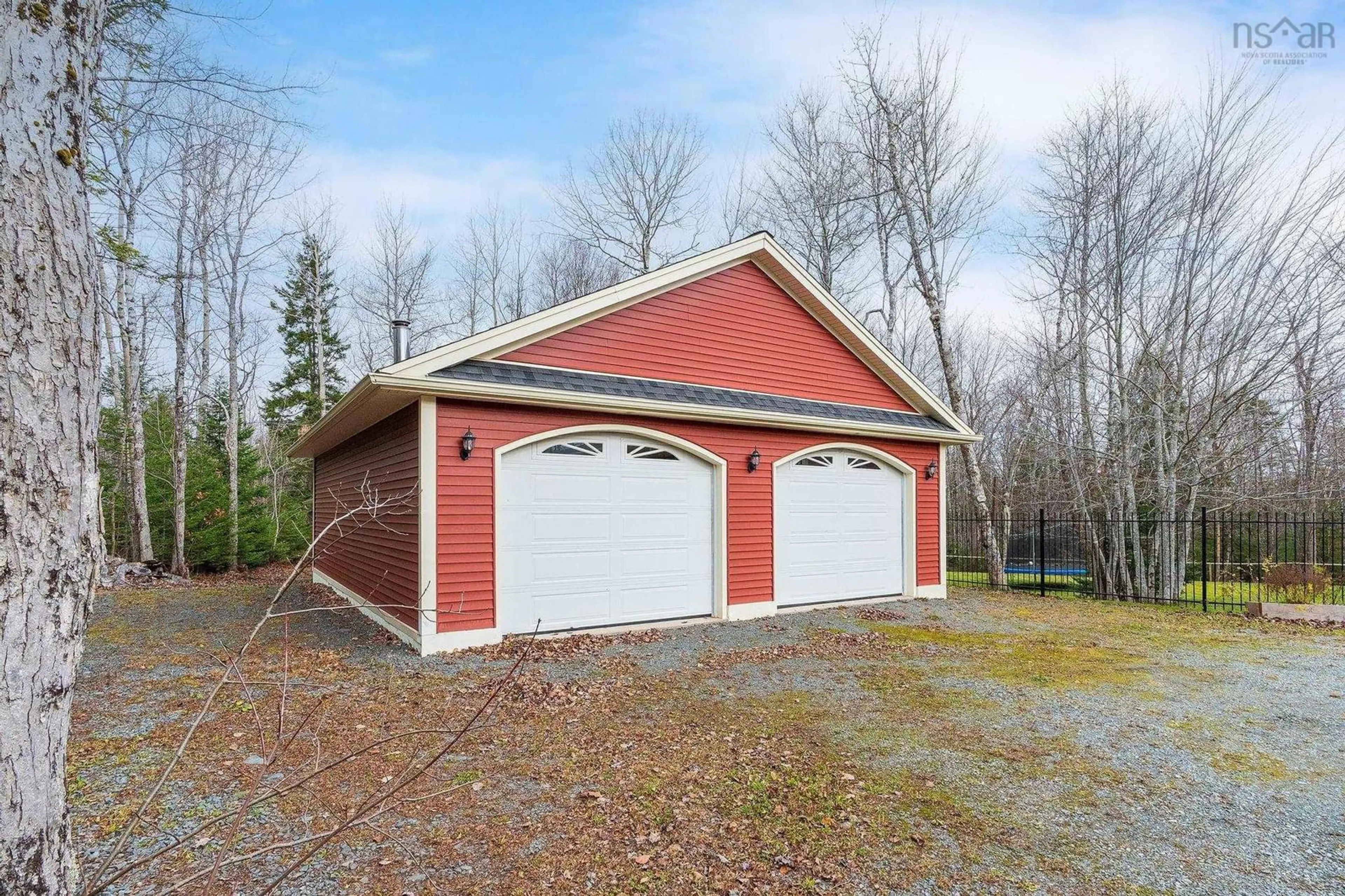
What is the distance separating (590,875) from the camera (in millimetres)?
2803

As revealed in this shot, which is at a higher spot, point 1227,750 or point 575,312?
point 575,312

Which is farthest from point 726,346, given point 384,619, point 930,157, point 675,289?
point 930,157

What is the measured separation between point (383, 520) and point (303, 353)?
57.8 ft

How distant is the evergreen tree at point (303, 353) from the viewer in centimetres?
2133

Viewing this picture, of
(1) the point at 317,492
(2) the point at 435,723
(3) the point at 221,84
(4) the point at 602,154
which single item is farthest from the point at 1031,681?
(4) the point at 602,154

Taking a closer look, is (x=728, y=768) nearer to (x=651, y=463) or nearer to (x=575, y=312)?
(x=651, y=463)

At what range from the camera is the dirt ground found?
2.83 metres

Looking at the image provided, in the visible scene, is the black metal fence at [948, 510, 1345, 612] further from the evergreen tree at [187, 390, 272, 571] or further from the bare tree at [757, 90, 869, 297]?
the evergreen tree at [187, 390, 272, 571]

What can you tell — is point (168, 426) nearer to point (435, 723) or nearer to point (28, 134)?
point (435, 723)

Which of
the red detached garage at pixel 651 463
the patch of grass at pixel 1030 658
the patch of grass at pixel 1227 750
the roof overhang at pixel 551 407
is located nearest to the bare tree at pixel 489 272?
the red detached garage at pixel 651 463

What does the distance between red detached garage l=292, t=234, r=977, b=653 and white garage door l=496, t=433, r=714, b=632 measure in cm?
2

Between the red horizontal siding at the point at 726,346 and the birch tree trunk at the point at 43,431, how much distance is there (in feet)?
20.1

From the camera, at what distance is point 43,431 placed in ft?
4.08

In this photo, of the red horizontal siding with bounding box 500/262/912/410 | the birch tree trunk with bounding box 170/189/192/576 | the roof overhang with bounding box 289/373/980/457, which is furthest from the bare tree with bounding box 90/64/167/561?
the red horizontal siding with bounding box 500/262/912/410
